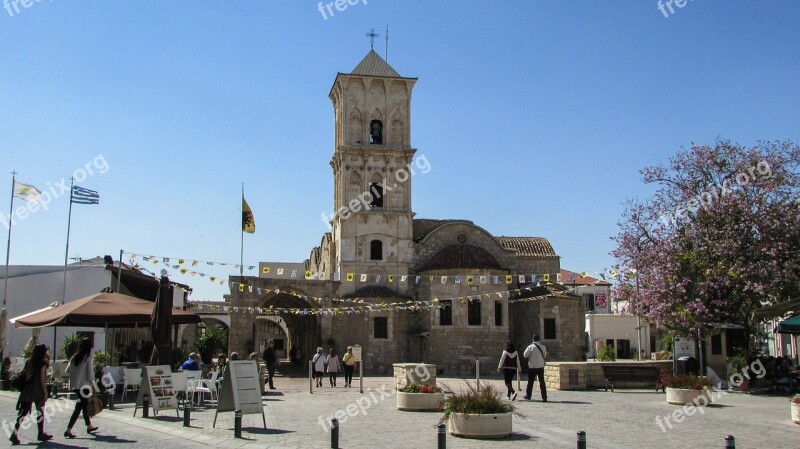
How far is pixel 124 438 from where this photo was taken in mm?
12047

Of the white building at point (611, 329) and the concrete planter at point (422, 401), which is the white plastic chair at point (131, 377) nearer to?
the concrete planter at point (422, 401)

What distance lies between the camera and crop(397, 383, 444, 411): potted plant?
16953 mm

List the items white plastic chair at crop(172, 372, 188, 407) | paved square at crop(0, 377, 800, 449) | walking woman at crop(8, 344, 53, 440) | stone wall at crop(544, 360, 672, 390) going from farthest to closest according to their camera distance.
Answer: stone wall at crop(544, 360, 672, 390)
white plastic chair at crop(172, 372, 188, 407)
paved square at crop(0, 377, 800, 449)
walking woman at crop(8, 344, 53, 440)

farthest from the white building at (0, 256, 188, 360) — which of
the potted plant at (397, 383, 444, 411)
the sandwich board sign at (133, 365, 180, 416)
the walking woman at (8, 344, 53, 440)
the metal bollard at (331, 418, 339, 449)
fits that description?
the metal bollard at (331, 418, 339, 449)

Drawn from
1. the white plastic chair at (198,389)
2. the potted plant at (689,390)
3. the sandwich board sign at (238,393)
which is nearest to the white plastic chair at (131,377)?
the white plastic chair at (198,389)

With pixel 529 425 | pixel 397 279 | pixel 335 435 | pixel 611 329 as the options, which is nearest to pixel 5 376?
pixel 335 435

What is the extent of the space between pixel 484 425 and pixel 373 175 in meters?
31.6

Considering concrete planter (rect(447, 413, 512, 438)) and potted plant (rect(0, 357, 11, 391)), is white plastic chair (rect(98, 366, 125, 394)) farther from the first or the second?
concrete planter (rect(447, 413, 512, 438))

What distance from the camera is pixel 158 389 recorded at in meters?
15.1

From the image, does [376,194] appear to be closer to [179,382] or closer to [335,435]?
[179,382]

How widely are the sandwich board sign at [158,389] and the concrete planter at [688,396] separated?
11.5 m

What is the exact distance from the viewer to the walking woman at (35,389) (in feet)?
37.5

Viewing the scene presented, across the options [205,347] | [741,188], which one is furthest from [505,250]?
[741,188]

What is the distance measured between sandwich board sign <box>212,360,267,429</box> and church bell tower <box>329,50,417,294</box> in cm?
2785
